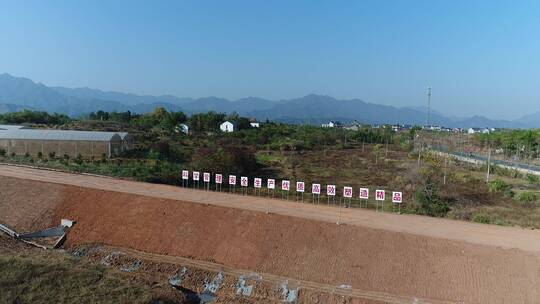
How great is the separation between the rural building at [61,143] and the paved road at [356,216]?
12.9m

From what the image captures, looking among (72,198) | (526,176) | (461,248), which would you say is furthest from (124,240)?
(526,176)

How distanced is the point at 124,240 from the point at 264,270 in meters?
6.93

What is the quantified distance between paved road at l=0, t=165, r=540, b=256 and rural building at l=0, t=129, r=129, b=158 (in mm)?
12871

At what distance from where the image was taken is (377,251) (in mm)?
17219

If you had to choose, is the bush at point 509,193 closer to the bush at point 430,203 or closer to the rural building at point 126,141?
the bush at point 430,203

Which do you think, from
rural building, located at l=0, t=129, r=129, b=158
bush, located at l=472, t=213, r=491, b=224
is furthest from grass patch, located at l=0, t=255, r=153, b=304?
rural building, located at l=0, t=129, r=129, b=158

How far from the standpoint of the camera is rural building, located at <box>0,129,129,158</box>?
142 feet

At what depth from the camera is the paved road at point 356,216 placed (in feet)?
61.5

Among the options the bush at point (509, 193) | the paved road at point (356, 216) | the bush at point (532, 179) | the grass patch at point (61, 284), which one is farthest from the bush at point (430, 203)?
the grass patch at point (61, 284)

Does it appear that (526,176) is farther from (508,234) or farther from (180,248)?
(180,248)

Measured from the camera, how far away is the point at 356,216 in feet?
72.5

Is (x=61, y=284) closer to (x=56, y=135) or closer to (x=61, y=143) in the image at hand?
(x=61, y=143)

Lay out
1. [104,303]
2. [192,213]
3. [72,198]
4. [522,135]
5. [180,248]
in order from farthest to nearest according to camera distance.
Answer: [522,135] → [72,198] → [192,213] → [180,248] → [104,303]

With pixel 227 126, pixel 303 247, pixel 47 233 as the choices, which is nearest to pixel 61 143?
pixel 47 233
